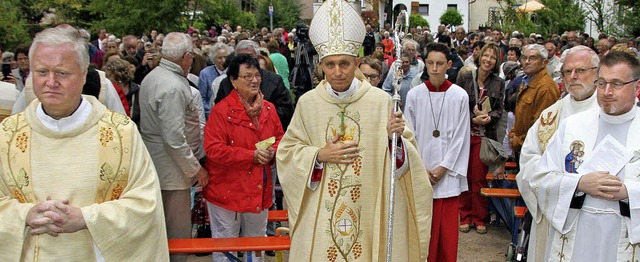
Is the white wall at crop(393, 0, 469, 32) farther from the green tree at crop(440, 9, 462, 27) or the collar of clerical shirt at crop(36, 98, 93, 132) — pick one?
the collar of clerical shirt at crop(36, 98, 93, 132)

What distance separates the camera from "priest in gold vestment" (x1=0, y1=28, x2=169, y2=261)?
2953 millimetres

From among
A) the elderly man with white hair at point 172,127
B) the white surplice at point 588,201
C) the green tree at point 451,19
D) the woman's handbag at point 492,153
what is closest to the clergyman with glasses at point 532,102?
the woman's handbag at point 492,153

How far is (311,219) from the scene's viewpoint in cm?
414

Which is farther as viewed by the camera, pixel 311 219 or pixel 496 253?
pixel 496 253

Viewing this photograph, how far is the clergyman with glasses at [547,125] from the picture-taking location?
4.30 m

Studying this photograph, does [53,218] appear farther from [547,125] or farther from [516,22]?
[516,22]

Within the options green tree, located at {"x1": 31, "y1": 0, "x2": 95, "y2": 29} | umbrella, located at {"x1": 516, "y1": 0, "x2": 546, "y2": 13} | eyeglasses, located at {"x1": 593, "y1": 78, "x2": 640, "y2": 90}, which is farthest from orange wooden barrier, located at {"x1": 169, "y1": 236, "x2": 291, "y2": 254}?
umbrella, located at {"x1": 516, "y1": 0, "x2": 546, "y2": 13}

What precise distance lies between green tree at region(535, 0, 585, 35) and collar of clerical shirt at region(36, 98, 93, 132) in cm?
→ 2258

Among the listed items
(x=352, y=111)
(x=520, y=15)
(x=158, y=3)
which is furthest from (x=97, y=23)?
(x=352, y=111)

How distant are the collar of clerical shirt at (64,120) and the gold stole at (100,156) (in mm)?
82

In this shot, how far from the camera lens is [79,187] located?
10.0 ft

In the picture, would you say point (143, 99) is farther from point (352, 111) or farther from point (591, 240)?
point (591, 240)

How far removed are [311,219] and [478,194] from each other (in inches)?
138

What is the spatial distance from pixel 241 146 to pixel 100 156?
189cm
